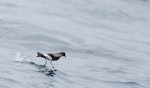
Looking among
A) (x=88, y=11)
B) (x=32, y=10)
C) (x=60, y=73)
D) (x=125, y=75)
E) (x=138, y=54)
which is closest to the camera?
(x=60, y=73)

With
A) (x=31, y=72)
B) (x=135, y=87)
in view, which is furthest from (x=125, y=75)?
(x=31, y=72)

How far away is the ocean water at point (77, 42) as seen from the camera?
523 inches

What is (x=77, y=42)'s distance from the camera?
732 inches

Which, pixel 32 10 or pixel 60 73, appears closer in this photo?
pixel 60 73

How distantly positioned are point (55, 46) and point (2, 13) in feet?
13.5

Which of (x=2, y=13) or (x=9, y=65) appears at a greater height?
(x=2, y=13)

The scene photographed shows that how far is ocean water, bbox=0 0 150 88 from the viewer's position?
523 inches

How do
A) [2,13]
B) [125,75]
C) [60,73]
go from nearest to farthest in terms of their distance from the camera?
[60,73] < [125,75] < [2,13]

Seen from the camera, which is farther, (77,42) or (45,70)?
(77,42)

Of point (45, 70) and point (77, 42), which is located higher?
point (77, 42)

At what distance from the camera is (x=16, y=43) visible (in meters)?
16.3

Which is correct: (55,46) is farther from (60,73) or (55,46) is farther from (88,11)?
(88,11)

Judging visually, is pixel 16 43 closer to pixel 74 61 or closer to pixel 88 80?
pixel 74 61

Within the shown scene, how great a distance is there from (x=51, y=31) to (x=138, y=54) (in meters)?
3.16
